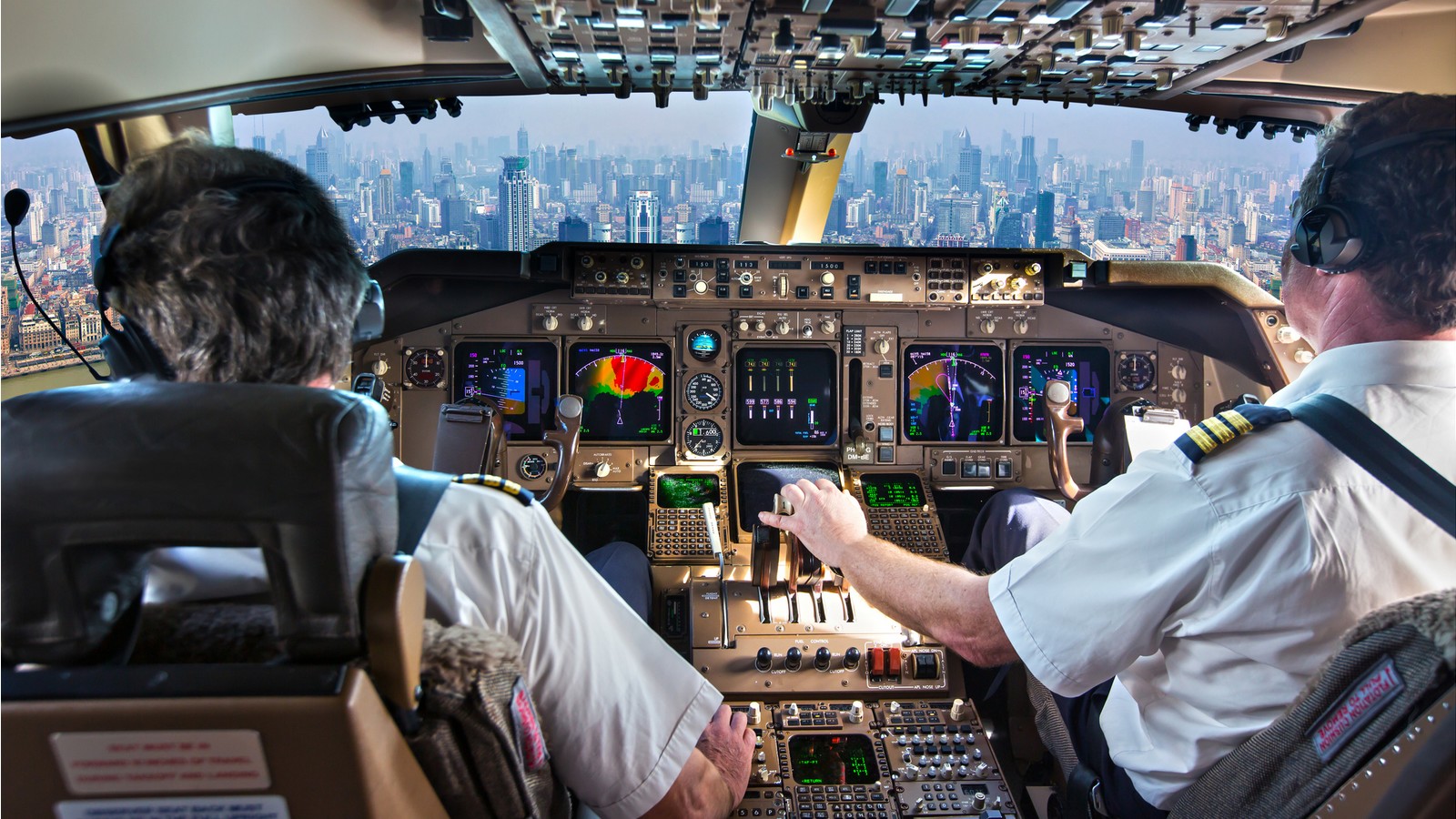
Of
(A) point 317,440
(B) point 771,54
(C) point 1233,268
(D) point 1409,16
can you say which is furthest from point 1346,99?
(A) point 317,440

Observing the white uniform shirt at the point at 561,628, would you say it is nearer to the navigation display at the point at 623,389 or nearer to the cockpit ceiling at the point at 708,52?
the cockpit ceiling at the point at 708,52

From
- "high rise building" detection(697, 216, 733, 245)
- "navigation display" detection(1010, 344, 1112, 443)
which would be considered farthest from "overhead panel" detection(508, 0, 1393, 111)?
"navigation display" detection(1010, 344, 1112, 443)

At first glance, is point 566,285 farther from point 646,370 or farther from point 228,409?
point 228,409

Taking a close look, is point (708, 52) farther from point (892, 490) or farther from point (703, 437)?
point (892, 490)

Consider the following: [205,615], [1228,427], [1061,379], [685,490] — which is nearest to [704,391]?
[685,490]

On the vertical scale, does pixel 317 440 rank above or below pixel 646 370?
above

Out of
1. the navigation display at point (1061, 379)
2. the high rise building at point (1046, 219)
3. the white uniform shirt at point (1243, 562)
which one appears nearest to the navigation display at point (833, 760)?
the white uniform shirt at point (1243, 562)

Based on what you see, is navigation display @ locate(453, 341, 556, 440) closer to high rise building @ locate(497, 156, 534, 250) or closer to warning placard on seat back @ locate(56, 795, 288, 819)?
high rise building @ locate(497, 156, 534, 250)
